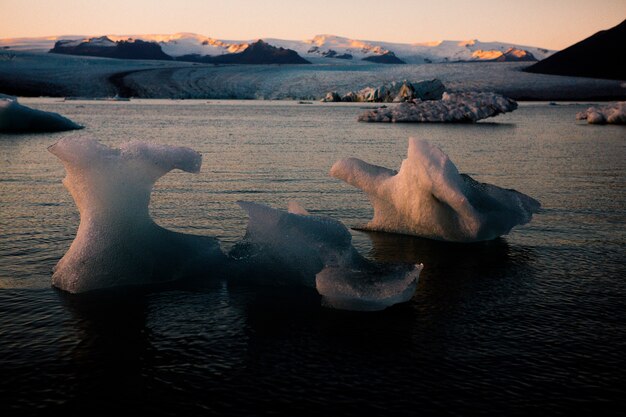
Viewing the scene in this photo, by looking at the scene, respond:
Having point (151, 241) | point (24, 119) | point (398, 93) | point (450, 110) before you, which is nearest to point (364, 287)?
point (151, 241)

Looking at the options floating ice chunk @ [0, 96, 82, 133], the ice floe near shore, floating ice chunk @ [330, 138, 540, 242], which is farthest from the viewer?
floating ice chunk @ [0, 96, 82, 133]

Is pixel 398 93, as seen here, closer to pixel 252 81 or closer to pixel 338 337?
pixel 252 81

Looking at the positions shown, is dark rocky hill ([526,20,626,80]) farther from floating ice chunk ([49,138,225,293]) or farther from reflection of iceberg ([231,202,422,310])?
floating ice chunk ([49,138,225,293])

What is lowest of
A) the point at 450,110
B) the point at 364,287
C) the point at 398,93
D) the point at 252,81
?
the point at 364,287

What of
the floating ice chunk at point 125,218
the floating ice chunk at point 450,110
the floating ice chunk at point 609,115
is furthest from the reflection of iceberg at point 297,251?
the floating ice chunk at point 609,115

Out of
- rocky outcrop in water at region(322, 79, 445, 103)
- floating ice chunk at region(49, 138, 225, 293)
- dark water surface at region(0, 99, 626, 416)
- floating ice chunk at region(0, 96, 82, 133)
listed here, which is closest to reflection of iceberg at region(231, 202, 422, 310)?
dark water surface at region(0, 99, 626, 416)

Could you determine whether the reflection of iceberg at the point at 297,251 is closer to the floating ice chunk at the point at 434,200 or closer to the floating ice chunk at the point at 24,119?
the floating ice chunk at the point at 434,200

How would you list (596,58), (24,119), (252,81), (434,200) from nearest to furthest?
1. (434,200)
2. (24,119)
3. (252,81)
4. (596,58)
